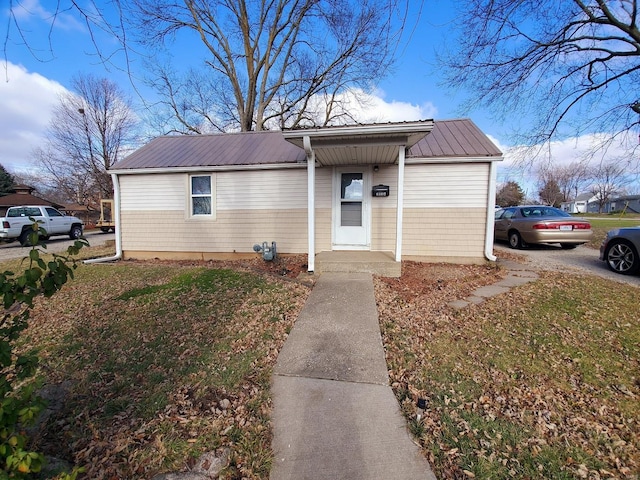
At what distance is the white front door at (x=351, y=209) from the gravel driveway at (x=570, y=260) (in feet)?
12.8

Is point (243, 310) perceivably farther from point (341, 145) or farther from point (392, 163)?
point (392, 163)

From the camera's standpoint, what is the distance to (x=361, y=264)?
602cm

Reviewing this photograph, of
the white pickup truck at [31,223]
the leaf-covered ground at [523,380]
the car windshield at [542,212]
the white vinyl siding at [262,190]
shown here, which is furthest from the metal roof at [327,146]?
the white pickup truck at [31,223]

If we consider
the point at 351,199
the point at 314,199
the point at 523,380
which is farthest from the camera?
the point at 351,199

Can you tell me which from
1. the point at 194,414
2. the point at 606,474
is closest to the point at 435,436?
the point at 606,474

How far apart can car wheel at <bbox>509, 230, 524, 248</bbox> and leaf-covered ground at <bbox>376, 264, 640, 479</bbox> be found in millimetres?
5141

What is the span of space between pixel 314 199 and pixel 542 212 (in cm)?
798

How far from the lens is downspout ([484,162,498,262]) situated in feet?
22.3

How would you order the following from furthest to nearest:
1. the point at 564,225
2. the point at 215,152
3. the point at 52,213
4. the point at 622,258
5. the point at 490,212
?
the point at 52,213, the point at 564,225, the point at 215,152, the point at 490,212, the point at 622,258

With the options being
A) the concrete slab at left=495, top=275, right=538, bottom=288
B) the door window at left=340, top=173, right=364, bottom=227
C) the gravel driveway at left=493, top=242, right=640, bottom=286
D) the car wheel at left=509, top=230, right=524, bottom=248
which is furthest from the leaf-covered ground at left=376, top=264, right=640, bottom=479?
the car wheel at left=509, top=230, right=524, bottom=248

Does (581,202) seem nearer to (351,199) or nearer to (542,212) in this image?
(542,212)

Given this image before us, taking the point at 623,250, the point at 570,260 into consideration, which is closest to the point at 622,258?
the point at 623,250

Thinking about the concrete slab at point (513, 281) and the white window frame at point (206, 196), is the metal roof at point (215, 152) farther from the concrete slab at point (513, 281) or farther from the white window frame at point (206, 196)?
the concrete slab at point (513, 281)

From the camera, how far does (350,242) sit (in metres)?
7.44
